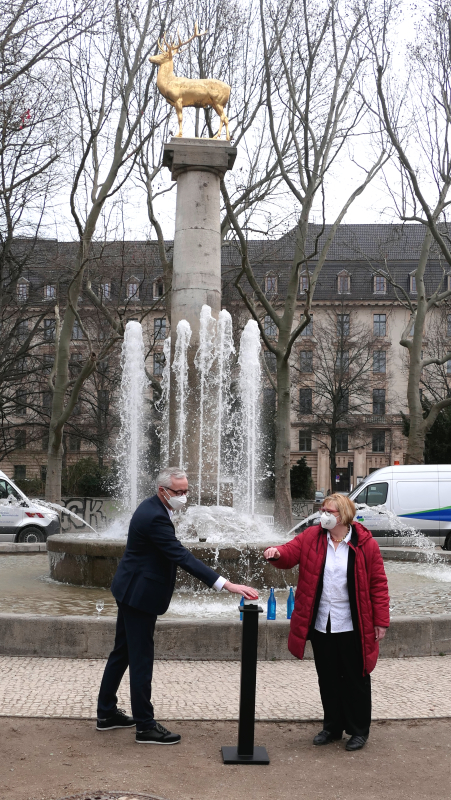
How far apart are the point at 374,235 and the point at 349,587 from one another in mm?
60208

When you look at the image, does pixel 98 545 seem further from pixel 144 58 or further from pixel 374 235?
pixel 374 235

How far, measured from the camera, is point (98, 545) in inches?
423

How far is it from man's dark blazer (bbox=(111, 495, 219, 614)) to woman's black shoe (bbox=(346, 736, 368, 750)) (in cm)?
130

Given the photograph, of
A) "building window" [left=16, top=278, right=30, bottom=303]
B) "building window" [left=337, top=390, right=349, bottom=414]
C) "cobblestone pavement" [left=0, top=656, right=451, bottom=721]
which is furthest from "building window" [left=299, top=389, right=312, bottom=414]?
"cobblestone pavement" [left=0, top=656, right=451, bottom=721]

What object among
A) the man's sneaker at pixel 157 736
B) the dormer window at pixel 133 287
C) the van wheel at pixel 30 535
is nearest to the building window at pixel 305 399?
the dormer window at pixel 133 287

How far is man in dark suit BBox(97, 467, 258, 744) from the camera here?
5.32 meters

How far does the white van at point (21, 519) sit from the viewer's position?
18938 mm

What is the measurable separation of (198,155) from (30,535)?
903cm

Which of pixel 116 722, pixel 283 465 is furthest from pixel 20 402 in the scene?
pixel 116 722

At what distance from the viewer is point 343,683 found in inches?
214

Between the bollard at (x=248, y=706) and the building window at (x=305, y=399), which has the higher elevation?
the building window at (x=305, y=399)

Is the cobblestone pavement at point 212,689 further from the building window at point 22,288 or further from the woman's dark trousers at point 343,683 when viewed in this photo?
the building window at point 22,288

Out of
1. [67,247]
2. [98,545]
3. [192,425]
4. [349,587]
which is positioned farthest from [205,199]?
[67,247]

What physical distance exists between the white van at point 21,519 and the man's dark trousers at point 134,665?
1372 cm
